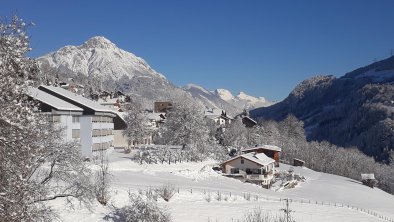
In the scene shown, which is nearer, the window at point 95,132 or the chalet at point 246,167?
the window at point 95,132

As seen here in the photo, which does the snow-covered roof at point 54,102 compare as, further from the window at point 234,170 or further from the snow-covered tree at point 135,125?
the snow-covered tree at point 135,125

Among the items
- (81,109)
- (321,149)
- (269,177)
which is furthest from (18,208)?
(321,149)

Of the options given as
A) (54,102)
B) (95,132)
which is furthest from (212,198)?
(95,132)

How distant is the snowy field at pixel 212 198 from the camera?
35.7m

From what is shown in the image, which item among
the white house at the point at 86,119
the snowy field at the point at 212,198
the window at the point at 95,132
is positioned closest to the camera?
the snowy field at the point at 212,198

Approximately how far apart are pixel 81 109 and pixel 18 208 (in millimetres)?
45857

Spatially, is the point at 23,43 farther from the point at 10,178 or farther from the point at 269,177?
the point at 269,177

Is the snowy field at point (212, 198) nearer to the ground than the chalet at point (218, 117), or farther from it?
nearer to the ground

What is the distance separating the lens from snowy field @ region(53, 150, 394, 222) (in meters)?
35.7

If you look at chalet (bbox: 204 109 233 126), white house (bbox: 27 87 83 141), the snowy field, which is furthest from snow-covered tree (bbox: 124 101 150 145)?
chalet (bbox: 204 109 233 126)

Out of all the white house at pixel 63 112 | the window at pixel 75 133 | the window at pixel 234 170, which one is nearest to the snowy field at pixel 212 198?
the window at pixel 234 170

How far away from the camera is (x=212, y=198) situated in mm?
43469

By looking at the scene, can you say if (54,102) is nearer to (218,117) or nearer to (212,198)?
(212,198)

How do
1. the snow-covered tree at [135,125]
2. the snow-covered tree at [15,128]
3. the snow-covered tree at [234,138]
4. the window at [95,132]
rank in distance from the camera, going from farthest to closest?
the snow-covered tree at [234,138] < the snow-covered tree at [135,125] < the window at [95,132] < the snow-covered tree at [15,128]
